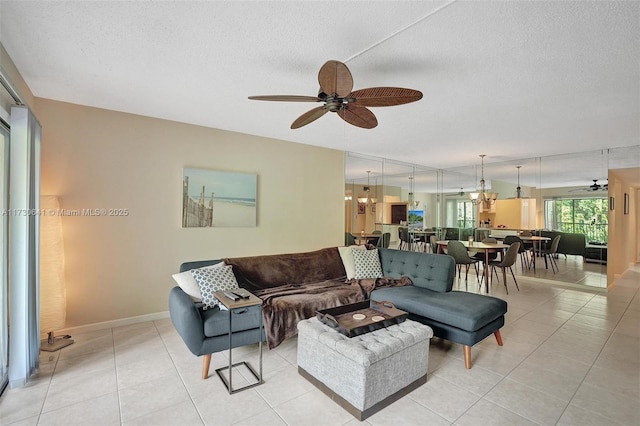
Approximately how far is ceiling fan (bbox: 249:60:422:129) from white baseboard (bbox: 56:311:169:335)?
10.3 ft

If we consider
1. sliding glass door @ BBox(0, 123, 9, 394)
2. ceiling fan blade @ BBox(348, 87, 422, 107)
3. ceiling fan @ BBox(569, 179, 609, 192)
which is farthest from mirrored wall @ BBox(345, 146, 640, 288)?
sliding glass door @ BBox(0, 123, 9, 394)

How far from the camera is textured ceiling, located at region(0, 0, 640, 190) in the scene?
1.80 metres

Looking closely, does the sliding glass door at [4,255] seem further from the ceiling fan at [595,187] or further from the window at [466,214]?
the ceiling fan at [595,187]

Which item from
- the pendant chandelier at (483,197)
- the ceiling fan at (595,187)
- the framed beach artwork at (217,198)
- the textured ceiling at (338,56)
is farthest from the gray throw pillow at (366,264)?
the ceiling fan at (595,187)

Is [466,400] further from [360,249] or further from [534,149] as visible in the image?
[534,149]

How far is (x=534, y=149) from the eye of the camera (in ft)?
17.6

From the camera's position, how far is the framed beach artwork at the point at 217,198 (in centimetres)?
404

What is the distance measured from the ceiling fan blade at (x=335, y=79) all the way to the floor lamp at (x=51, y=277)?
3003 mm

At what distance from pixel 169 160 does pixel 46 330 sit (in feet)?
7.16

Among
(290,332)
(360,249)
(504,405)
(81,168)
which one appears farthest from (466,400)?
(81,168)

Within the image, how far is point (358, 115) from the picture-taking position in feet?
8.00

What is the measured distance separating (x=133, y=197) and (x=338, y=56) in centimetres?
294

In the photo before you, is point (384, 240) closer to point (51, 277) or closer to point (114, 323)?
point (114, 323)

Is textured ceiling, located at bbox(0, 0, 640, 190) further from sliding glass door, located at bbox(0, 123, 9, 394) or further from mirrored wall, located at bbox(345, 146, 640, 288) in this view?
mirrored wall, located at bbox(345, 146, 640, 288)
